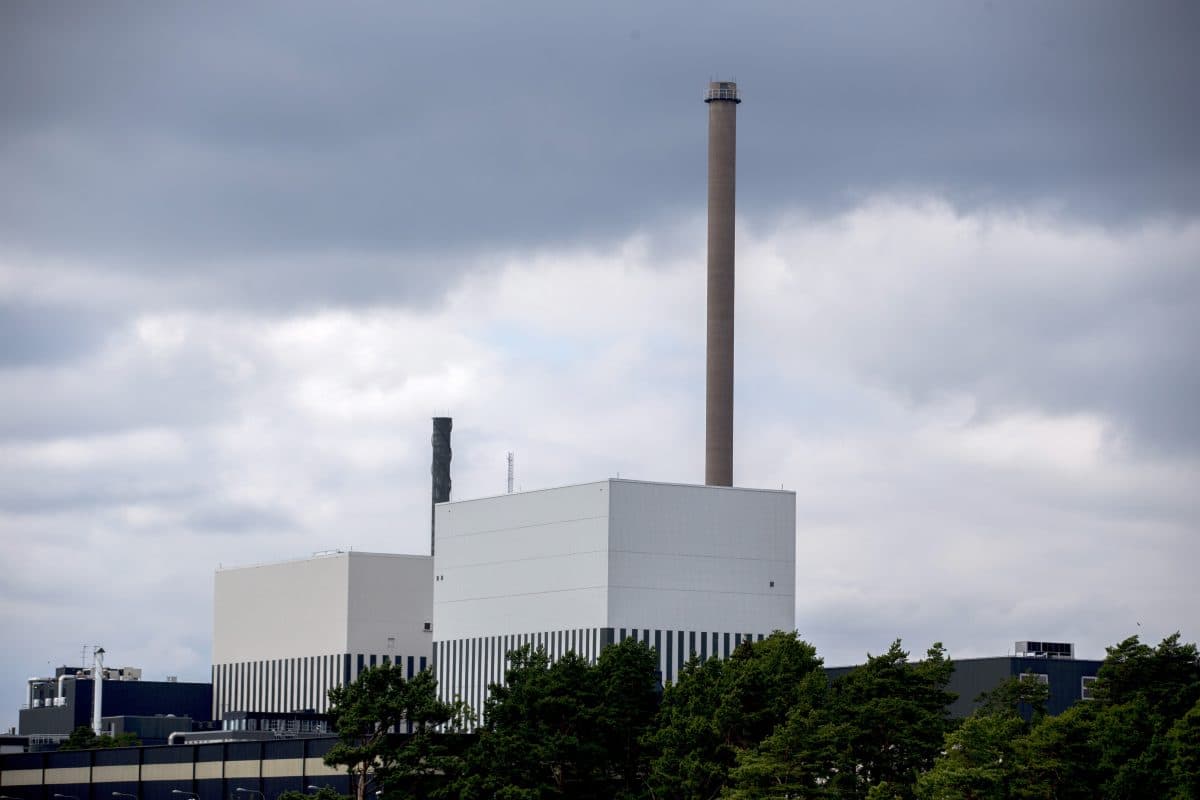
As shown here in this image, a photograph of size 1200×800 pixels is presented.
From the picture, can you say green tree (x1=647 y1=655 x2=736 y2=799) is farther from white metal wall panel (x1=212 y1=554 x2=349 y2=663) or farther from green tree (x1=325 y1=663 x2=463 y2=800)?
white metal wall panel (x1=212 y1=554 x2=349 y2=663)

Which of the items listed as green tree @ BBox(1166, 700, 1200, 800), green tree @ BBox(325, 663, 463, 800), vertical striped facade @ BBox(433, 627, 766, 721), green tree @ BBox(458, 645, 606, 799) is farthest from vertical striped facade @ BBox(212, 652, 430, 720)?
green tree @ BBox(1166, 700, 1200, 800)

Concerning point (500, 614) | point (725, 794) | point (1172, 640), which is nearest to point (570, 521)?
point (500, 614)

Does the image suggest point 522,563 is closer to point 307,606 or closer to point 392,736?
point 392,736

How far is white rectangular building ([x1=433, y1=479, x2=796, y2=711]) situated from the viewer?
479 feet

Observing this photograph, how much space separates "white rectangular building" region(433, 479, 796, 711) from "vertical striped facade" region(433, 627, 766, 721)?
0.47 feet

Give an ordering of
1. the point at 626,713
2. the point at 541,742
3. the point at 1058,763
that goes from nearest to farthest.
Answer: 1. the point at 1058,763
2. the point at 541,742
3. the point at 626,713

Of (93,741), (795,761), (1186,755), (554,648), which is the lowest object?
(93,741)

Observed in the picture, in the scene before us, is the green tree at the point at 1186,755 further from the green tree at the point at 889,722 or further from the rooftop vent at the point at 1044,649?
the rooftop vent at the point at 1044,649

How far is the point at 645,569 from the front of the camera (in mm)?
146375

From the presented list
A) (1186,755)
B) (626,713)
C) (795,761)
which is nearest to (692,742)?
(795,761)

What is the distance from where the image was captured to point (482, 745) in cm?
10675

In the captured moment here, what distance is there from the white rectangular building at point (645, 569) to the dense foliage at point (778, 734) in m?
28.5

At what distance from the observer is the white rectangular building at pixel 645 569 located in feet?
479

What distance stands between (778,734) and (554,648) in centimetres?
5784
